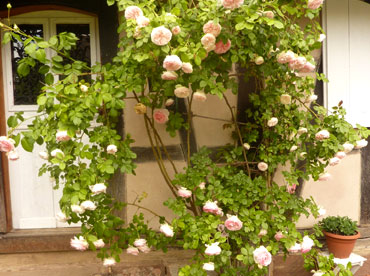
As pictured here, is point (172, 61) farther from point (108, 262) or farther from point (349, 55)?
point (349, 55)

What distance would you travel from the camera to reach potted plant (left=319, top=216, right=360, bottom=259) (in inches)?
109

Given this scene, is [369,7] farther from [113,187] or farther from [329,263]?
[113,187]

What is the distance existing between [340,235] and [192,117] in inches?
60.9

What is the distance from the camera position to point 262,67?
2.21 m

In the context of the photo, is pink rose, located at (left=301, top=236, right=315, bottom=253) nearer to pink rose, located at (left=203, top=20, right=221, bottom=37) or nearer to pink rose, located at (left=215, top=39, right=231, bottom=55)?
pink rose, located at (left=215, top=39, right=231, bottom=55)

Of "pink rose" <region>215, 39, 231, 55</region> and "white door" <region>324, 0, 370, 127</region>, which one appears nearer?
"pink rose" <region>215, 39, 231, 55</region>

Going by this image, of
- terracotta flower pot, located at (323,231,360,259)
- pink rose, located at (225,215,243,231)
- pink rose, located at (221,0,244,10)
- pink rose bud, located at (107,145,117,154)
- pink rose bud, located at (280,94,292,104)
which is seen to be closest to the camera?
pink rose, located at (221,0,244,10)

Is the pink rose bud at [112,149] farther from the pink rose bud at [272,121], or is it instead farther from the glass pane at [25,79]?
the glass pane at [25,79]

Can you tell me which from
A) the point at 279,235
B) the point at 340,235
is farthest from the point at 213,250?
the point at 340,235

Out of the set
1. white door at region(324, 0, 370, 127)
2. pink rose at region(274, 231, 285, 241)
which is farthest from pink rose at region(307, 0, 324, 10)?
pink rose at region(274, 231, 285, 241)

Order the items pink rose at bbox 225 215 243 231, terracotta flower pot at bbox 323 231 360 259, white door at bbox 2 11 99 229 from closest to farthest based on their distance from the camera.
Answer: pink rose at bbox 225 215 243 231, terracotta flower pot at bbox 323 231 360 259, white door at bbox 2 11 99 229

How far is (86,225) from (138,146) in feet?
2.64

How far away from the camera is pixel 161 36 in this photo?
1.66 m

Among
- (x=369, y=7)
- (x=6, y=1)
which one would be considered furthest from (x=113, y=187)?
(x=369, y=7)
